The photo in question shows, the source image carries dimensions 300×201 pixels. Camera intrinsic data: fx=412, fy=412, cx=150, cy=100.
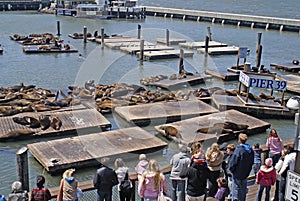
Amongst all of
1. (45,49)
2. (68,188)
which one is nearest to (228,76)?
(45,49)

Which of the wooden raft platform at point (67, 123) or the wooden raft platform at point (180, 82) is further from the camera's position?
the wooden raft platform at point (180, 82)

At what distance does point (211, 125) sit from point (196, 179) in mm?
7218

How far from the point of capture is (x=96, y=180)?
587cm

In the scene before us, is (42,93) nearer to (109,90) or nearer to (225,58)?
(109,90)

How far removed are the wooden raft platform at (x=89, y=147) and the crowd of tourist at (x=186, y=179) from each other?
398 centimetres

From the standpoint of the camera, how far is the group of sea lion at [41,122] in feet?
41.3

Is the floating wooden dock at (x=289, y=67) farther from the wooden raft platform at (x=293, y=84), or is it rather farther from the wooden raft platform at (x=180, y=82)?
the wooden raft platform at (x=180, y=82)

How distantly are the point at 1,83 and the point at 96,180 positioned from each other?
15.9m

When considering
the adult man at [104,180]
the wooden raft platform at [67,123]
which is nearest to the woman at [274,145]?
the adult man at [104,180]

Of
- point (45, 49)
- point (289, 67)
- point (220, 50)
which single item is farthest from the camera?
point (220, 50)

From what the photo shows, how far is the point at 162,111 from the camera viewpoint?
1439cm

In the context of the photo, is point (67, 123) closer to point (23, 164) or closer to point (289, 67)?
point (23, 164)

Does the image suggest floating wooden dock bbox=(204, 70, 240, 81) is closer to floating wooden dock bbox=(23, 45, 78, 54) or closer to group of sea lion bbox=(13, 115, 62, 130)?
group of sea lion bbox=(13, 115, 62, 130)

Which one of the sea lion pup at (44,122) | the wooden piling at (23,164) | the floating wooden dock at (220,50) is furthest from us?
the floating wooden dock at (220,50)
